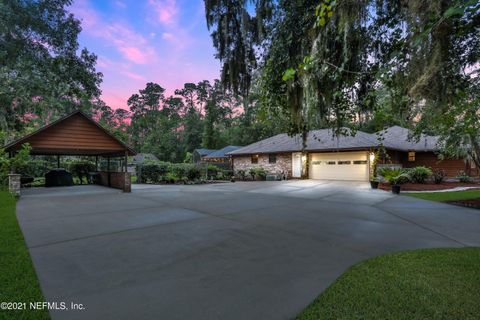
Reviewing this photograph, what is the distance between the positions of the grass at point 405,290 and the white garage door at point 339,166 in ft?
45.2

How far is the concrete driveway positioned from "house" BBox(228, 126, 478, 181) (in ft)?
31.7

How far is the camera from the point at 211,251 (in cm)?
352

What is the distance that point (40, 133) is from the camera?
31.5 feet

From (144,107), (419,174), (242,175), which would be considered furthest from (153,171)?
(144,107)

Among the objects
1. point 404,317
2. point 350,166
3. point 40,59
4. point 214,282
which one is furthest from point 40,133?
point 350,166

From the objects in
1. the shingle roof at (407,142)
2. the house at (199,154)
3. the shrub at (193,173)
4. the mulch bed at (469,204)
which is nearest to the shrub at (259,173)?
the shrub at (193,173)

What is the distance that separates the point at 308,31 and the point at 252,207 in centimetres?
489

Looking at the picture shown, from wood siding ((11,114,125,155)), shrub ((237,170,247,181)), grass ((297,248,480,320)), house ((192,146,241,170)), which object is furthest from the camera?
house ((192,146,241,170))

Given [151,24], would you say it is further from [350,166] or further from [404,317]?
[350,166]

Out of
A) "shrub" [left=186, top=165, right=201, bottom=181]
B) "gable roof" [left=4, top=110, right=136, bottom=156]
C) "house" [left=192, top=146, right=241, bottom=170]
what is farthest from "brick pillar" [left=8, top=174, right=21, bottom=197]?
"house" [left=192, top=146, right=241, bottom=170]

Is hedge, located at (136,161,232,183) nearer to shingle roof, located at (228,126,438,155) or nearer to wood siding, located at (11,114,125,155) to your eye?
wood siding, located at (11,114,125,155)

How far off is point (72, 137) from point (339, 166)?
16202 mm

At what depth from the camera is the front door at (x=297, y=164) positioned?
18.4 metres

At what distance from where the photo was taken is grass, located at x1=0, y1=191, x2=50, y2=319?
2.02 meters
